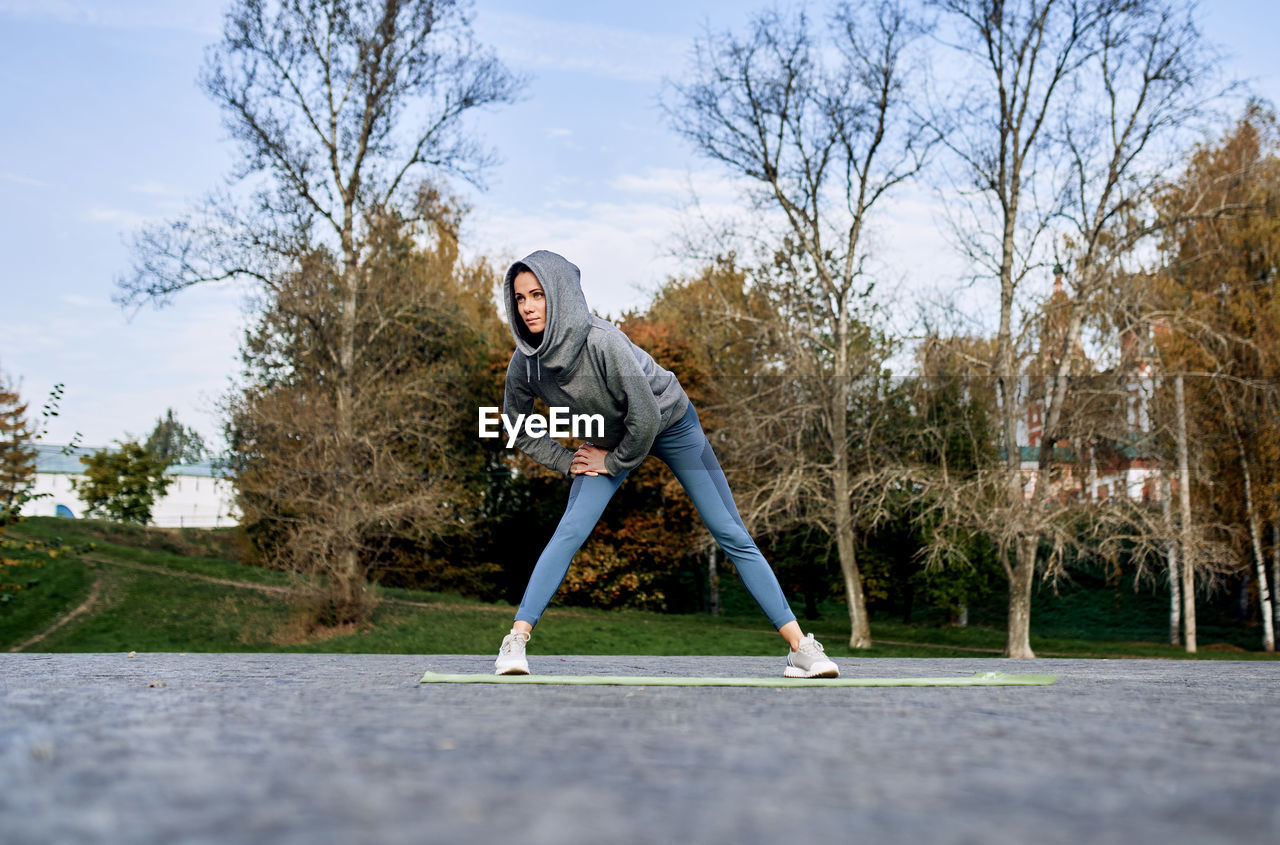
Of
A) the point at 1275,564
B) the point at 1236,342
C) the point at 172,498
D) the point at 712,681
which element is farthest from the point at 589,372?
the point at 172,498

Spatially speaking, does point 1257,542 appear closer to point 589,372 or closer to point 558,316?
point 589,372

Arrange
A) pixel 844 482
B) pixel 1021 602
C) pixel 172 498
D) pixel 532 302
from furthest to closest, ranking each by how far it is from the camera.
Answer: pixel 172 498 < pixel 844 482 < pixel 1021 602 < pixel 532 302

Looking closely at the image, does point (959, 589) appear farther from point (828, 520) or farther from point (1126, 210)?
point (1126, 210)

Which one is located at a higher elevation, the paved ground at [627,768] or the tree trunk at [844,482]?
the tree trunk at [844,482]

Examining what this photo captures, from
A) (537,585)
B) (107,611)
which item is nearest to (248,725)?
(537,585)

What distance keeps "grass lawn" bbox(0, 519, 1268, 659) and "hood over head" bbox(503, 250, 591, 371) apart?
1479 centimetres

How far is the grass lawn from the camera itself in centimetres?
1997

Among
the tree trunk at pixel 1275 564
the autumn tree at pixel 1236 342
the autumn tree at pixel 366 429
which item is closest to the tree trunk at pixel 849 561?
the autumn tree at pixel 1236 342

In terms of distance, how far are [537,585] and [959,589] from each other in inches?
929

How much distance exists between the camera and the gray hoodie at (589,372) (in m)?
4.75

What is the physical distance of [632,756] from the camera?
88.9 inches

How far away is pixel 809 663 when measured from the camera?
477cm

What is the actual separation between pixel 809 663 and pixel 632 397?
4.53 feet

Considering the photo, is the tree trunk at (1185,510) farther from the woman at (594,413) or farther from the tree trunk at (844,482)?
the woman at (594,413)
